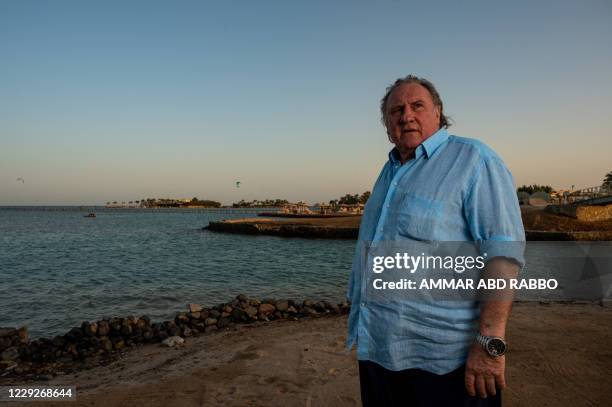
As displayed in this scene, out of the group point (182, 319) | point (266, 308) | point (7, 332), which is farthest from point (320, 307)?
point (7, 332)

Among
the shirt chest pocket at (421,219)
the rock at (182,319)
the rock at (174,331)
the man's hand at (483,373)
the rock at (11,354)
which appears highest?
the shirt chest pocket at (421,219)

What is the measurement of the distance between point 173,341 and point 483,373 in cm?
792

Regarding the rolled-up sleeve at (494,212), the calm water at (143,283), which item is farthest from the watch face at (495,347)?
the calm water at (143,283)

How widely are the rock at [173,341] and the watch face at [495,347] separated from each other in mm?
7849

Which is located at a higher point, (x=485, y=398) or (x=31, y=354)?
(x=485, y=398)

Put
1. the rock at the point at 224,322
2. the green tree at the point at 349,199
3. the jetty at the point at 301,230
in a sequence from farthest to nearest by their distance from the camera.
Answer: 1. the green tree at the point at 349,199
2. the jetty at the point at 301,230
3. the rock at the point at 224,322

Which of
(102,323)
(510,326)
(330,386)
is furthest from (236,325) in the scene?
(510,326)

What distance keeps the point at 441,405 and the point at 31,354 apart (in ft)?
31.2

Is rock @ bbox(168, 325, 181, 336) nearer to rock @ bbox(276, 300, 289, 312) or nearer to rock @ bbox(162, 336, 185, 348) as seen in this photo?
rock @ bbox(162, 336, 185, 348)

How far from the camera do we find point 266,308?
1058 centimetres

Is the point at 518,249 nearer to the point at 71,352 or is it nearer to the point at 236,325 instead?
the point at 236,325

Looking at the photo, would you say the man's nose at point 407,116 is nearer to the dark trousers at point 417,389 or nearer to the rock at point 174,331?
the dark trousers at point 417,389

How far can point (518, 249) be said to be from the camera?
71.5 inches

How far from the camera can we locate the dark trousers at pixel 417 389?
1.88 metres
